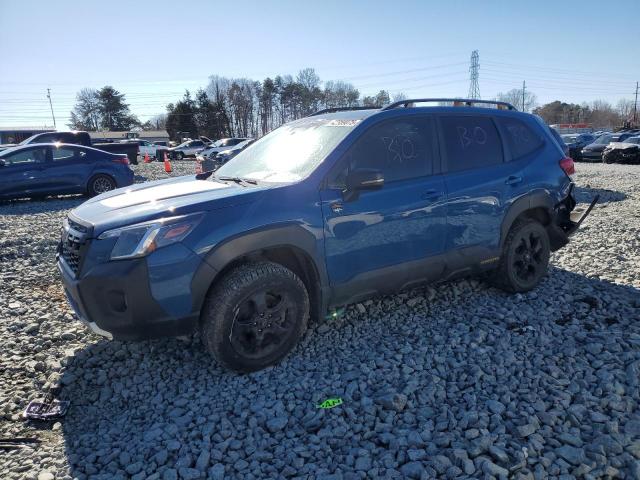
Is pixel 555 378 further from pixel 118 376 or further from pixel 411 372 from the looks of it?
pixel 118 376

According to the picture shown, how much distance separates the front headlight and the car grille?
0.18m

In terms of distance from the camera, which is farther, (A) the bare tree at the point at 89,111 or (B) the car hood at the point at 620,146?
(A) the bare tree at the point at 89,111

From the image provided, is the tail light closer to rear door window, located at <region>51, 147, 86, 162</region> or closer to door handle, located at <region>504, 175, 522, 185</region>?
door handle, located at <region>504, 175, 522, 185</region>

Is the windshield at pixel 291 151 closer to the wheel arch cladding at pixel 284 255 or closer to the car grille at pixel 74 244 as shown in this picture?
the wheel arch cladding at pixel 284 255

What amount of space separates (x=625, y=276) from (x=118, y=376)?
523 centimetres

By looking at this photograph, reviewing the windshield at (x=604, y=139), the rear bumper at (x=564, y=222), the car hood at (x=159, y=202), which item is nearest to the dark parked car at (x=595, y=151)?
the windshield at (x=604, y=139)

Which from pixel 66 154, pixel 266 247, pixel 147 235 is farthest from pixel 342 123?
pixel 66 154

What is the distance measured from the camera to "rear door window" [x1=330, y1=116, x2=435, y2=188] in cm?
372

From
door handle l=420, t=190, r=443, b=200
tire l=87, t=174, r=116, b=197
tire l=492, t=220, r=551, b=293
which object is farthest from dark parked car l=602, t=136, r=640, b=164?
door handle l=420, t=190, r=443, b=200

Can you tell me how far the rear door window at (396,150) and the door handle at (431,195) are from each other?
16cm

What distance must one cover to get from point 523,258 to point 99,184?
11205mm

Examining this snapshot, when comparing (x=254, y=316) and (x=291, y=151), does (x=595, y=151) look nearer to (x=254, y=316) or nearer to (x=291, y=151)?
(x=291, y=151)

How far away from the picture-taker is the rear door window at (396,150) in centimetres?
372

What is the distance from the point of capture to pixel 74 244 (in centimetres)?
328
